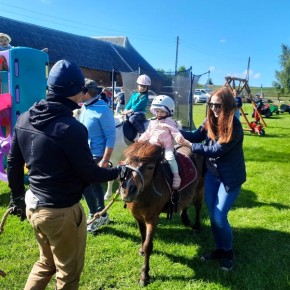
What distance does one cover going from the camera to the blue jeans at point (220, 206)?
3.48 m

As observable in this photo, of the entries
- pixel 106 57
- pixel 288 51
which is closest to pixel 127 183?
pixel 106 57

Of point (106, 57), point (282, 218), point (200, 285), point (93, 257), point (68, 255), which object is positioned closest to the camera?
point (68, 255)

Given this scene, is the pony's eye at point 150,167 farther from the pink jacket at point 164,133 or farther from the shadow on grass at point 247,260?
the shadow on grass at point 247,260

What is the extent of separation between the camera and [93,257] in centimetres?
389

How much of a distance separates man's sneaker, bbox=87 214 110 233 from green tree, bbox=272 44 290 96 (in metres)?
59.7

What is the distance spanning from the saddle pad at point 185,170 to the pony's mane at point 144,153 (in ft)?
2.22

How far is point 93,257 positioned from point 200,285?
1344 mm

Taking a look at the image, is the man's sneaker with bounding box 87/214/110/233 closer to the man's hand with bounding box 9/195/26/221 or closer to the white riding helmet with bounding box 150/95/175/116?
the white riding helmet with bounding box 150/95/175/116

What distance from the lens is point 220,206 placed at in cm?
350

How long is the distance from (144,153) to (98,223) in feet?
6.06

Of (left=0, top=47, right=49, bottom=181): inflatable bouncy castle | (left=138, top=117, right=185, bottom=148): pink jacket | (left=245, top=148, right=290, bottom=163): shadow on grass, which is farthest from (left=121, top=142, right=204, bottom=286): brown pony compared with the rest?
(left=245, top=148, right=290, bottom=163): shadow on grass

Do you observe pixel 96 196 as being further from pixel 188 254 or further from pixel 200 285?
pixel 200 285

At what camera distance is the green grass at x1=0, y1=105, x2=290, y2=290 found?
3.43 m

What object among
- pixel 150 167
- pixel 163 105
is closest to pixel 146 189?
pixel 150 167
